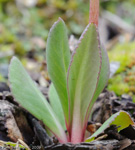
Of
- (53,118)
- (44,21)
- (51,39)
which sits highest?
(44,21)

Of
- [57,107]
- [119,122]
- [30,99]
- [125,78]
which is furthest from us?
[125,78]

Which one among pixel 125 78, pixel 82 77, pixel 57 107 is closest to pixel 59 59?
pixel 82 77

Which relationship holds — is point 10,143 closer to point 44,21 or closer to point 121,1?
point 44,21

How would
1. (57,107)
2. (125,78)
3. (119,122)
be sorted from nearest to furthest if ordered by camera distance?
(119,122), (57,107), (125,78)

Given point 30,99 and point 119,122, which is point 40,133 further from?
point 119,122

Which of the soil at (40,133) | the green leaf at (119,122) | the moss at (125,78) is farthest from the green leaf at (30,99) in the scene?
the moss at (125,78)

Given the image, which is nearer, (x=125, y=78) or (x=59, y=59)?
(x=59, y=59)

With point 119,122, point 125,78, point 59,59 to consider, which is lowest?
point 119,122

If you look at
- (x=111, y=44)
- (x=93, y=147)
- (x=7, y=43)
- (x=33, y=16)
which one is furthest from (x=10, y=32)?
(x=93, y=147)
